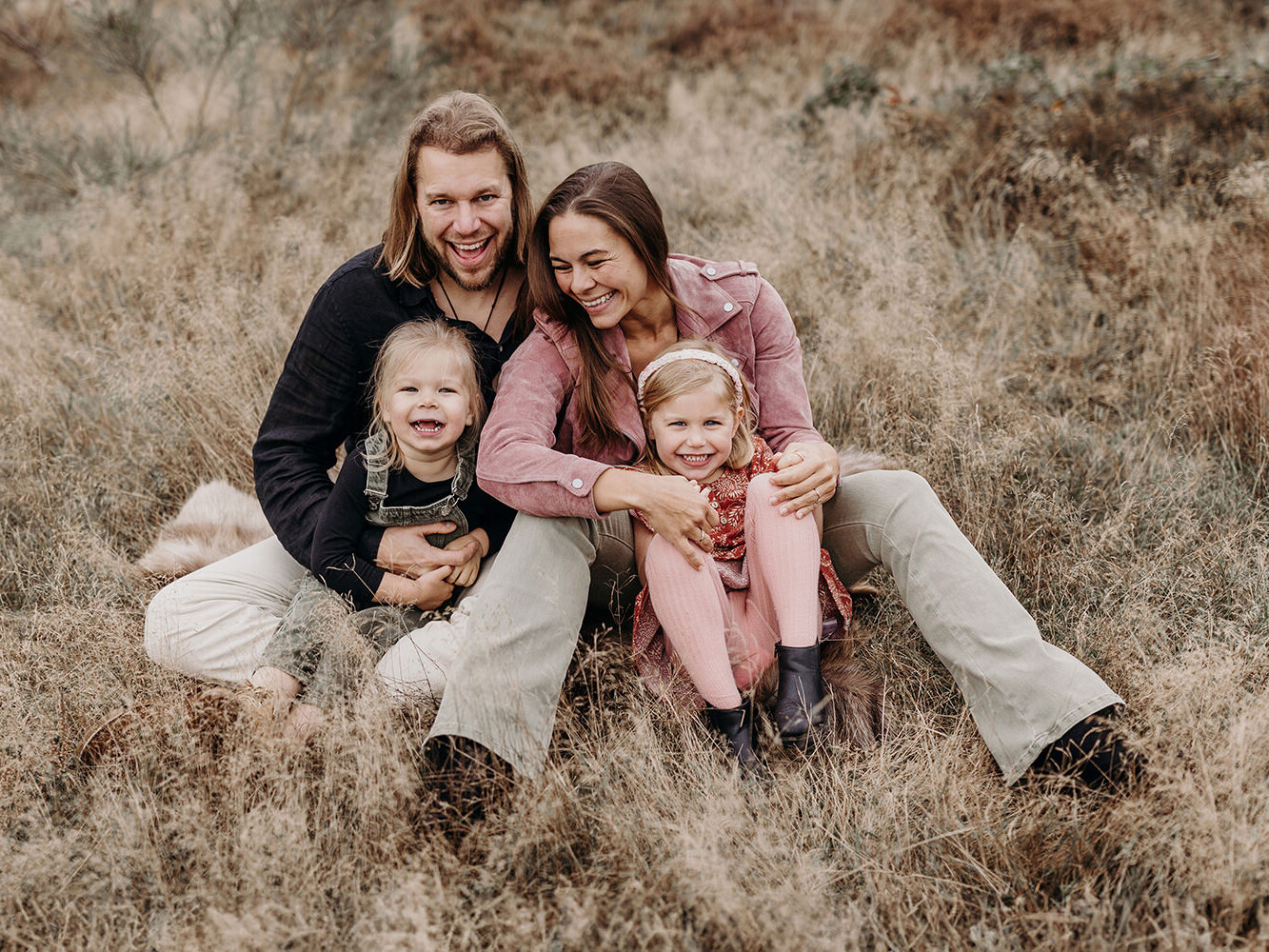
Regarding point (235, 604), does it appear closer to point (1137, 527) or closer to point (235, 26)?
point (1137, 527)

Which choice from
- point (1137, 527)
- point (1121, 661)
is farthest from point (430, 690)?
point (1137, 527)

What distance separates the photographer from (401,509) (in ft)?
9.44

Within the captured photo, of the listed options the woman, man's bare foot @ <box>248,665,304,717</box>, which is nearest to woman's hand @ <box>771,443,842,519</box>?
the woman

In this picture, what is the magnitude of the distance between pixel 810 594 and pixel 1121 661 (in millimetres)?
862

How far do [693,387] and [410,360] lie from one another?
811mm

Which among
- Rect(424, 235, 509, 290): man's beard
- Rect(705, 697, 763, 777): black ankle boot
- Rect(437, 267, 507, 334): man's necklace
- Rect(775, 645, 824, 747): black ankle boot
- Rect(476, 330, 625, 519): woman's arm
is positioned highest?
Rect(424, 235, 509, 290): man's beard

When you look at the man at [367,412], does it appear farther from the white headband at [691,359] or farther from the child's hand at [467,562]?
the white headband at [691,359]

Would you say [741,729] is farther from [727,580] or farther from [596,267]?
[596,267]

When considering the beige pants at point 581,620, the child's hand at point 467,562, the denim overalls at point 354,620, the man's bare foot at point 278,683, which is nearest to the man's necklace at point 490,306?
the denim overalls at point 354,620

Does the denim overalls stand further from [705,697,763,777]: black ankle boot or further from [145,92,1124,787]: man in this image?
[705,697,763,777]: black ankle boot

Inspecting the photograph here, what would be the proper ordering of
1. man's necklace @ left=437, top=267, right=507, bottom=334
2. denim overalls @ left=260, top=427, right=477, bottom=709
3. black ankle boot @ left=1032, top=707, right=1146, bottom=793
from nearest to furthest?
black ankle boot @ left=1032, top=707, right=1146, bottom=793 → denim overalls @ left=260, top=427, right=477, bottom=709 → man's necklace @ left=437, top=267, right=507, bottom=334

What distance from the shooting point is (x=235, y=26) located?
25.3ft

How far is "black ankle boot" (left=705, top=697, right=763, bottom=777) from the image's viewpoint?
2.45 m

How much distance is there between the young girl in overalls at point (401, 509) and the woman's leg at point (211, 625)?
0.13 meters
